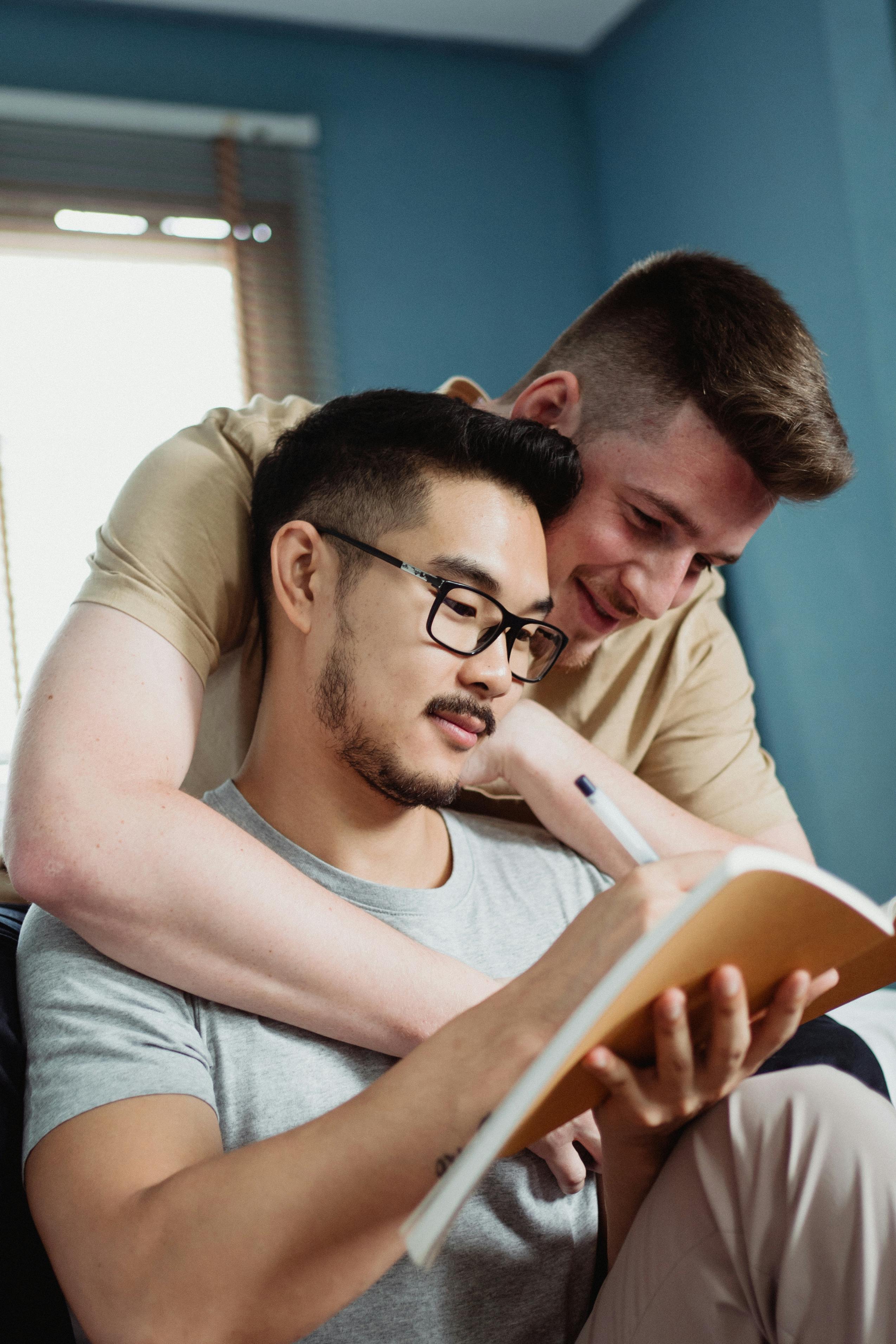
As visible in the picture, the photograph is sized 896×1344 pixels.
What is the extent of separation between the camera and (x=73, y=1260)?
2.75ft

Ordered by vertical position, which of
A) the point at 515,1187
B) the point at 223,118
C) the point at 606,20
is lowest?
the point at 515,1187

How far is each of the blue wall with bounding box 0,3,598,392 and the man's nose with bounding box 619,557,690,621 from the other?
1952mm

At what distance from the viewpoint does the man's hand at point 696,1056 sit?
0.72 m

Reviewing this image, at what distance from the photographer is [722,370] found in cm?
140

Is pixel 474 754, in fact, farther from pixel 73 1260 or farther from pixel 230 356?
pixel 230 356

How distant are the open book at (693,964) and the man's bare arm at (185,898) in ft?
0.80

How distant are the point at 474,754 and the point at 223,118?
7.81 ft

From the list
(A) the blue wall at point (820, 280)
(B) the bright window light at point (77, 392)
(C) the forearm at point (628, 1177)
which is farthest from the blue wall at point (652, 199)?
(C) the forearm at point (628, 1177)

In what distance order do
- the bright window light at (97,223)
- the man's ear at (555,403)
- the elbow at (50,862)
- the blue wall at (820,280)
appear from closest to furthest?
the elbow at (50,862) < the man's ear at (555,403) < the blue wall at (820,280) < the bright window light at (97,223)

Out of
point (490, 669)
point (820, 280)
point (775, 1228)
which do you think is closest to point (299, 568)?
point (490, 669)

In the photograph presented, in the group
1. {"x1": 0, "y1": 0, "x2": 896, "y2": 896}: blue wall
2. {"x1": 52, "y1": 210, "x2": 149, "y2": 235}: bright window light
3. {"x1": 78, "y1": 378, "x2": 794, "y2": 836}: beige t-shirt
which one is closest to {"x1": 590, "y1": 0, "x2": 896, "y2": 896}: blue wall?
{"x1": 0, "y1": 0, "x2": 896, "y2": 896}: blue wall

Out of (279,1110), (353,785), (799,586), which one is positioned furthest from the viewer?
(799,586)

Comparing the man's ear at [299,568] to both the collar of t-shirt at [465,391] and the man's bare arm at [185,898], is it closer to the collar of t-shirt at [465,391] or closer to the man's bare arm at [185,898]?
the man's bare arm at [185,898]

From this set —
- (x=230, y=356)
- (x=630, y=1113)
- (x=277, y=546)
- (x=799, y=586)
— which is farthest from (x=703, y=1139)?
(x=230, y=356)
